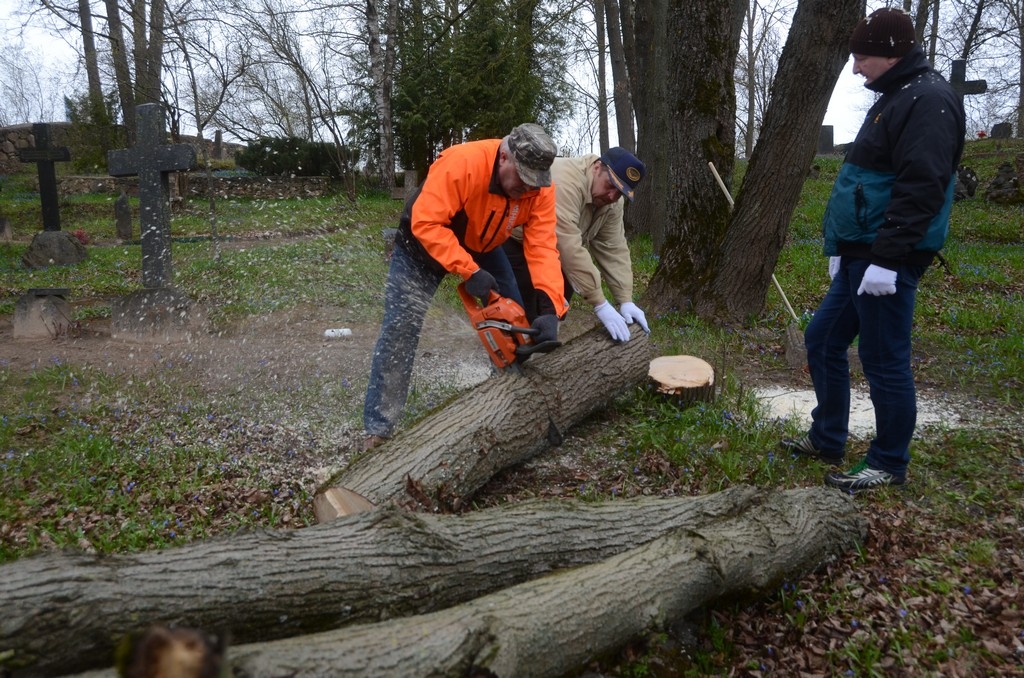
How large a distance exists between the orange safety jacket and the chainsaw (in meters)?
0.18

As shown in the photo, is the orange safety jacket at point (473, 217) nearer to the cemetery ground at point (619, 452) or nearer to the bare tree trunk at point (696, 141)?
the cemetery ground at point (619, 452)

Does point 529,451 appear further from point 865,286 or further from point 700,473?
point 865,286

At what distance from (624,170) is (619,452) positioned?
147 cm

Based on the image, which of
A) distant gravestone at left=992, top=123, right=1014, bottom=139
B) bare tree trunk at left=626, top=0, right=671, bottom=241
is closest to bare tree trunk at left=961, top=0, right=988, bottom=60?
distant gravestone at left=992, top=123, right=1014, bottom=139

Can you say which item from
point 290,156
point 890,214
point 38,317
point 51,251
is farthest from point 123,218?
point 890,214

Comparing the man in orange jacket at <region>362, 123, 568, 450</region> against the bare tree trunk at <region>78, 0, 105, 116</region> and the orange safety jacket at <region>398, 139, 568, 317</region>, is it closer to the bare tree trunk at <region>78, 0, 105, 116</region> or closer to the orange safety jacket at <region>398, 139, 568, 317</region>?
the orange safety jacket at <region>398, 139, 568, 317</region>

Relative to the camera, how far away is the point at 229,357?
5.75 meters

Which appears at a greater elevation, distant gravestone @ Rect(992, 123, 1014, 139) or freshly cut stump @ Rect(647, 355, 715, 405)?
distant gravestone @ Rect(992, 123, 1014, 139)

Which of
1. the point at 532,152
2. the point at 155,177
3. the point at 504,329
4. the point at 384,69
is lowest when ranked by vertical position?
the point at 504,329

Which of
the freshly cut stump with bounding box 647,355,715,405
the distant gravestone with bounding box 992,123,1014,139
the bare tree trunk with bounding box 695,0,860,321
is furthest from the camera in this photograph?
the distant gravestone with bounding box 992,123,1014,139

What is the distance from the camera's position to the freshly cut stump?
4344 millimetres

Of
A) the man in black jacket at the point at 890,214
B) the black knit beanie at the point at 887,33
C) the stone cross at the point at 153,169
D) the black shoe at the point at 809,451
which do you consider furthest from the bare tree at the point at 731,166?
the stone cross at the point at 153,169

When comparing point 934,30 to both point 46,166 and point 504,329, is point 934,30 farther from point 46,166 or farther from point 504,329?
point 504,329

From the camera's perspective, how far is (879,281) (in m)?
3.06
